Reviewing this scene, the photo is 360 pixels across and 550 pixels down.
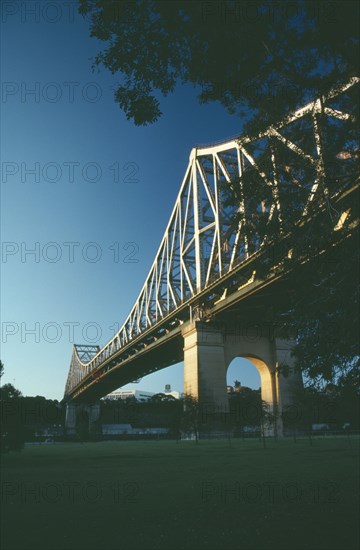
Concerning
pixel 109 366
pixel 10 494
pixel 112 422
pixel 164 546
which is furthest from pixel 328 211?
pixel 112 422

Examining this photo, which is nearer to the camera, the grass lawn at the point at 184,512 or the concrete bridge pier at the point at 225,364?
the grass lawn at the point at 184,512

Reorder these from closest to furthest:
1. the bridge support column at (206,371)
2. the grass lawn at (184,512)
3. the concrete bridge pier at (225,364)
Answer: the grass lawn at (184,512), the bridge support column at (206,371), the concrete bridge pier at (225,364)

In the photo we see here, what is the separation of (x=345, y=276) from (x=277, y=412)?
35.6m

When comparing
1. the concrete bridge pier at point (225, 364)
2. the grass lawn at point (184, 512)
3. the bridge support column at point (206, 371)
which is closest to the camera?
the grass lawn at point (184, 512)

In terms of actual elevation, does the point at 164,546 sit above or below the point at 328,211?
below

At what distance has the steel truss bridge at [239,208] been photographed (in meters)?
8.70

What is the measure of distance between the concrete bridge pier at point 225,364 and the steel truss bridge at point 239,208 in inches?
102

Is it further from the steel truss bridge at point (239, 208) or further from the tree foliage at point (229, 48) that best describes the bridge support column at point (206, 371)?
the tree foliage at point (229, 48)

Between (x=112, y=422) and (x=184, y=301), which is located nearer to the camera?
(x=184, y=301)

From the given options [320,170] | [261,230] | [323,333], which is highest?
[320,170]

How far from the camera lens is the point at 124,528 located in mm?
6105

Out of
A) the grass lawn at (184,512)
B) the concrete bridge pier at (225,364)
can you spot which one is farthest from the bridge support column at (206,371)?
the grass lawn at (184,512)

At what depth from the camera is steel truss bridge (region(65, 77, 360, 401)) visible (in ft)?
28.6

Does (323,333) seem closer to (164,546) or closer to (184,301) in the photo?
(164,546)
